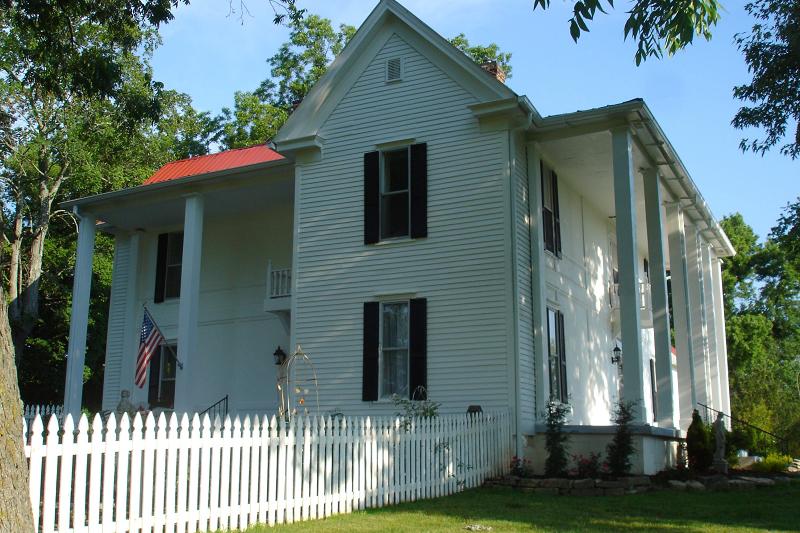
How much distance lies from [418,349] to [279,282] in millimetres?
4387

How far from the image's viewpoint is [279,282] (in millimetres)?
17969

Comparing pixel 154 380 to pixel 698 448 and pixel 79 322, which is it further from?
pixel 698 448

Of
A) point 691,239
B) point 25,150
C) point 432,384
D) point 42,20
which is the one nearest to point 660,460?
point 432,384

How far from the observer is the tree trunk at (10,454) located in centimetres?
452

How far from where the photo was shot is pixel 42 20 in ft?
37.9

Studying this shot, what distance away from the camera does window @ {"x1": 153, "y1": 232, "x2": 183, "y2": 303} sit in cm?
2098

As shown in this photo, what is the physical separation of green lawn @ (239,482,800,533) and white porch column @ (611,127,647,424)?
7.39 feet

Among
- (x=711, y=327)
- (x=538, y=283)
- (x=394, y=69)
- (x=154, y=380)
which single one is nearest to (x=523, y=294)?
(x=538, y=283)

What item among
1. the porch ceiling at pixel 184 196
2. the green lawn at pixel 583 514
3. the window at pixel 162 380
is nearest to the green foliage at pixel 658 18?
the green lawn at pixel 583 514

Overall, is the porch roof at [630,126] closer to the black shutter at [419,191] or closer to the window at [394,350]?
the black shutter at [419,191]

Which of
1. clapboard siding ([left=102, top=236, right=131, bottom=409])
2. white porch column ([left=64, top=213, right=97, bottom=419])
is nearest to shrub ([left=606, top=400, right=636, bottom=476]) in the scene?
white porch column ([left=64, top=213, right=97, bottom=419])

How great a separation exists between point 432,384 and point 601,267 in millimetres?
8160

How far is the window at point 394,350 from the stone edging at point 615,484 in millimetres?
2981

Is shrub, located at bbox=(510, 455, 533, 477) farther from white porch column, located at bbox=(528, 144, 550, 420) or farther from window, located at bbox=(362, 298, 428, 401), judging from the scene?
window, located at bbox=(362, 298, 428, 401)
